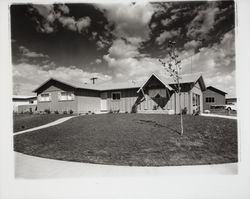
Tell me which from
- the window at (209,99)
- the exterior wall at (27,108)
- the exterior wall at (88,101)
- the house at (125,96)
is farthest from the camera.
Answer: the window at (209,99)

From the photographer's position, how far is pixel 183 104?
1416 cm

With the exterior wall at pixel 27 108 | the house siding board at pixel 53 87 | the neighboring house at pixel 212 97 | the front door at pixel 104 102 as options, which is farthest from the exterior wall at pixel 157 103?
the exterior wall at pixel 27 108

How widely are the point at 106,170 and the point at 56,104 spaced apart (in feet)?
44.7

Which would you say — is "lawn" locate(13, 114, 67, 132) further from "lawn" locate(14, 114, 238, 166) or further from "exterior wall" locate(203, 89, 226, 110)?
"exterior wall" locate(203, 89, 226, 110)

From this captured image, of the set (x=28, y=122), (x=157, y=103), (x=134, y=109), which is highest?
(x=157, y=103)

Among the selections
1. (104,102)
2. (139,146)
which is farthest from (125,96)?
(139,146)

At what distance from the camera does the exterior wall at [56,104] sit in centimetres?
1608

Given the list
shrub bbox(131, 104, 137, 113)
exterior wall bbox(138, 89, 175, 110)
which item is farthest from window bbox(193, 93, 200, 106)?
shrub bbox(131, 104, 137, 113)

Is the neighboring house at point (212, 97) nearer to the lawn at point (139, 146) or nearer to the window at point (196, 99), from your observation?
the window at point (196, 99)

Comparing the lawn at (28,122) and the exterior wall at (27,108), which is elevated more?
the exterior wall at (27,108)

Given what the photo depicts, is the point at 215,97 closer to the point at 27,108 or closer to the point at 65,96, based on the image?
the point at 65,96

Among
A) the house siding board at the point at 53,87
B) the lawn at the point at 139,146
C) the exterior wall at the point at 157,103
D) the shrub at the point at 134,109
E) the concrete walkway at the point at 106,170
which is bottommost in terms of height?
the concrete walkway at the point at 106,170

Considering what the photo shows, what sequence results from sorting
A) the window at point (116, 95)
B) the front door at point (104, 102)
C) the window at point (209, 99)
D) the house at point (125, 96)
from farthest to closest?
the window at point (209, 99) < the front door at point (104, 102) < the window at point (116, 95) < the house at point (125, 96)

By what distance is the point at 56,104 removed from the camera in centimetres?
1670
